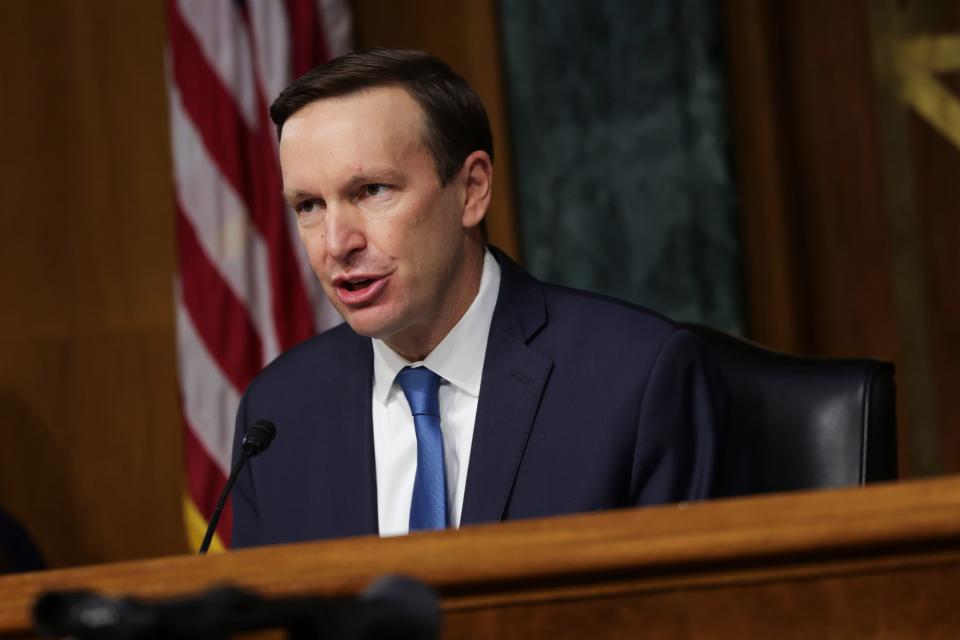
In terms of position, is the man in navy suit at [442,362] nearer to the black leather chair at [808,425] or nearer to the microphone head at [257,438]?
the black leather chair at [808,425]

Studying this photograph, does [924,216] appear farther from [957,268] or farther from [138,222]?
[138,222]

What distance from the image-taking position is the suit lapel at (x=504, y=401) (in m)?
1.97

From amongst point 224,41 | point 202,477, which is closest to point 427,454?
point 202,477

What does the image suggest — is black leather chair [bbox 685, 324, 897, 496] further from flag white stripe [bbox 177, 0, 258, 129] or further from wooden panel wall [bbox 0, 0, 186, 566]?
wooden panel wall [bbox 0, 0, 186, 566]

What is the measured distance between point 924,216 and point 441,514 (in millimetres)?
1939

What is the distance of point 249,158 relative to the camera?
11.6 feet

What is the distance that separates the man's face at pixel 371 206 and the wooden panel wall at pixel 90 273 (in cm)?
193

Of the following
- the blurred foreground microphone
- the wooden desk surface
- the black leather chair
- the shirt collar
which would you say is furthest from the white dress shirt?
the blurred foreground microphone

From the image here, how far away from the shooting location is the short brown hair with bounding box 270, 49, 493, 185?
6.82 feet

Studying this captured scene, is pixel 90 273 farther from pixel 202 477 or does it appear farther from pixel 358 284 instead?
pixel 358 284

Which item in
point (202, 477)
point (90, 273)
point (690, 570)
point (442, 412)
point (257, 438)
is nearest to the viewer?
point (690, 570)

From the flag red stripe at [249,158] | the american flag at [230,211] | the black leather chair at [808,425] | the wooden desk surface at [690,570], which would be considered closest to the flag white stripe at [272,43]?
the american flag at [230,211]

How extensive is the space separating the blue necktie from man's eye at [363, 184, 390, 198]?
0.94 feet

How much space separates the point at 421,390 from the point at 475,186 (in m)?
0.35
